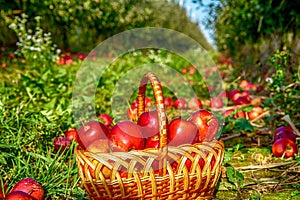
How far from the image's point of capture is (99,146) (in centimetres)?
160

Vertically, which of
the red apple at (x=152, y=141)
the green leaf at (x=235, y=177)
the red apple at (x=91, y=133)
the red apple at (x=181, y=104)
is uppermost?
the red apple at (x=181, y=104)

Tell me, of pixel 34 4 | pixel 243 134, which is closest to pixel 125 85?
pixel 243 134

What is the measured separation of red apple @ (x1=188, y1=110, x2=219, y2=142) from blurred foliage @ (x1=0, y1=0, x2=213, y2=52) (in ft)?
19.0

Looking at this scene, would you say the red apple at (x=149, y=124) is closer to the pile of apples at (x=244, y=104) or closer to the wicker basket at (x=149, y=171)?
the wicker basket at (x=149, y=171)

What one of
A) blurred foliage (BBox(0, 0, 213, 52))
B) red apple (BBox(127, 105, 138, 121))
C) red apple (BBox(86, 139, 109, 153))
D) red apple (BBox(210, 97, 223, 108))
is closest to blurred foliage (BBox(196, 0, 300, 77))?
red apple (BBox(210, 97, 223, 108))

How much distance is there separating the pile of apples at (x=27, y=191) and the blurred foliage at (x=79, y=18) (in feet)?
19.1

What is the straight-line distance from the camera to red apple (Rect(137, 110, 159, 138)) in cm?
159

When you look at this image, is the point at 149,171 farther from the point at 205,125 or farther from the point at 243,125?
the point at 243,125

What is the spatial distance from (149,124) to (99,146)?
0.22 metres

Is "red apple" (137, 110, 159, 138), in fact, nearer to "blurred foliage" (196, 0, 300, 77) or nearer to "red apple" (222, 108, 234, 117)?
"red apple" (222, 108, 234, 117)

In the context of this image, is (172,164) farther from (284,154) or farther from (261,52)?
(261,52)

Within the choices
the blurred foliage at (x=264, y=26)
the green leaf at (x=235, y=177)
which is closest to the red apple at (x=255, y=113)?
the blurred foliage at (x=264, y=26)

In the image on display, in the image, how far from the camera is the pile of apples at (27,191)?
1.37 meters

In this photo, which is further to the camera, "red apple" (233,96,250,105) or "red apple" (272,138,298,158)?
"red apple" (233,96,250,105)
